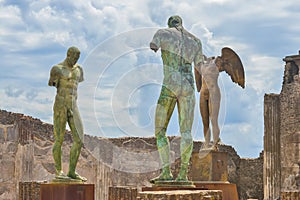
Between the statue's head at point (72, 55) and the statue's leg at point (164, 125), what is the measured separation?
1.96 m

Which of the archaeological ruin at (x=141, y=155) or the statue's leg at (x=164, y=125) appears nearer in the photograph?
the statue's leg at (x=164, y=125)

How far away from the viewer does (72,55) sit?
8.39 meters

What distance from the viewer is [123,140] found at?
69.4 feet

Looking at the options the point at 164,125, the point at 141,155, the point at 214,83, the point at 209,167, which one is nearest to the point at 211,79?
the point at 214,83

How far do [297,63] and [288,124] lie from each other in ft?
6.87

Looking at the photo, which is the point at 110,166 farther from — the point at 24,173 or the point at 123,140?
the point at 24,173

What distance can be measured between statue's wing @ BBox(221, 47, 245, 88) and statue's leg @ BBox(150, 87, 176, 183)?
283 cm

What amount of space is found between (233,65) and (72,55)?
2664 millimetres

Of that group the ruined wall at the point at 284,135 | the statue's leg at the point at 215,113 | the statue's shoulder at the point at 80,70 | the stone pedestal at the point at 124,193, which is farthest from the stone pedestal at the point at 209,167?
the ruined wall at the point at 284,135

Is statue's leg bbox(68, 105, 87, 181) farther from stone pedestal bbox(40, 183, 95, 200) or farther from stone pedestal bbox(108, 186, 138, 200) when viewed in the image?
stone pedestal bbox(108, 186, 138, 200)

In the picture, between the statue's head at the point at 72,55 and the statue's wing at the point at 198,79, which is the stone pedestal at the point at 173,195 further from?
the statue's wing at the point at 198,79

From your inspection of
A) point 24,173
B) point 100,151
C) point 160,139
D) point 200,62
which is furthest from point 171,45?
point 100,151

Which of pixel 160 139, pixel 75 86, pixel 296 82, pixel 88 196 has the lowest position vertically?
pixel 88 196

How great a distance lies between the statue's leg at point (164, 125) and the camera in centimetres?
677
